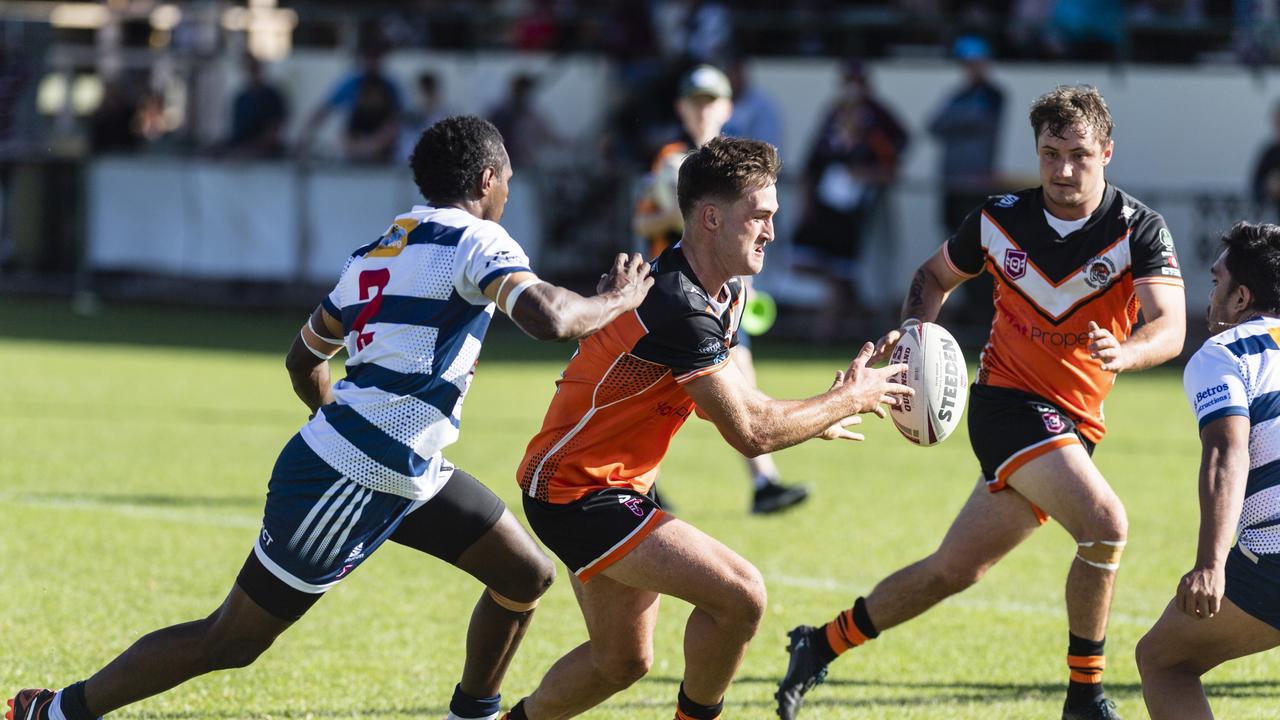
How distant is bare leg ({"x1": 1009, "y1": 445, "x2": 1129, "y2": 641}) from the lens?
5676 mm

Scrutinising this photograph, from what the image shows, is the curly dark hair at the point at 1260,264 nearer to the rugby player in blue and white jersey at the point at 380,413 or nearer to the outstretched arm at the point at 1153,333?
the outstretched arm at the point at 1153,333

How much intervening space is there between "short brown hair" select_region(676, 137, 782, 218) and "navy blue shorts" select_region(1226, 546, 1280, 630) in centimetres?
177

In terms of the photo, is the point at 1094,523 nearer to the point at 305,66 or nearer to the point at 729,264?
the point at 729,264

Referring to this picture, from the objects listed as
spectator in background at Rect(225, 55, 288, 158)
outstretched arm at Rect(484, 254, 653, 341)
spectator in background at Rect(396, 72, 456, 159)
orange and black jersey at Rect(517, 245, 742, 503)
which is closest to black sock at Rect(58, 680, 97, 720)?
orange and black jersey at Rect(517, 245, 742, 503)

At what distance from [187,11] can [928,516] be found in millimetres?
17590

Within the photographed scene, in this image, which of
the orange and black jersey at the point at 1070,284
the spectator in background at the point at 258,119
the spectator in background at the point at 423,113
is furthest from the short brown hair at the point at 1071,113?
the spectator in background at the point at 258,119

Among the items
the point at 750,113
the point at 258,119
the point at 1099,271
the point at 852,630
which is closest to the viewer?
the point at 1099,271

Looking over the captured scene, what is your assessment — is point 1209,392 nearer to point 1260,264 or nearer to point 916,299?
point 1260,264

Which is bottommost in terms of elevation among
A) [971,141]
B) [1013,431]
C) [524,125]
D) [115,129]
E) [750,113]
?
[115,129]

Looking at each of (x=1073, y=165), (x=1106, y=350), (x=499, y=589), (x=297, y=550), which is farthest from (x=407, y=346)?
(x=1073, y=165)

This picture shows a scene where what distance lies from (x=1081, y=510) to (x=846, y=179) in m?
12.3

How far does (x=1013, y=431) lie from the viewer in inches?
234

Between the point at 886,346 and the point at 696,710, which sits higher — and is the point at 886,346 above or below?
above

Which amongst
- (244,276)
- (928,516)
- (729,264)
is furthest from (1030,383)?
(244,276)
